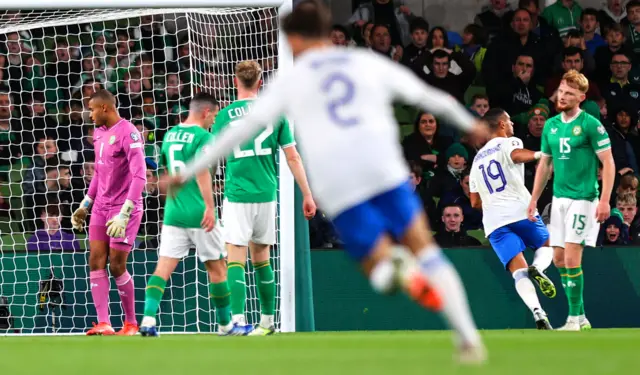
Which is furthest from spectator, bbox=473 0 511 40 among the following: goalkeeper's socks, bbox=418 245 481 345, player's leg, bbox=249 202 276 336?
goalkeeper's socks, bbox=418 245 481 345

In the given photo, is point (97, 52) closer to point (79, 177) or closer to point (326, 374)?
point (79, 177)

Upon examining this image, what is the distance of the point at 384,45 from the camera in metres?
13.5

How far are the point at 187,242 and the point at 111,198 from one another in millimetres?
1167

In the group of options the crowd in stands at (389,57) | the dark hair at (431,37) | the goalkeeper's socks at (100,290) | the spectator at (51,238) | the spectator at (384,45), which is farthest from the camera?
the dark hair at (431,37)

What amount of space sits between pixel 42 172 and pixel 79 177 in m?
0.43

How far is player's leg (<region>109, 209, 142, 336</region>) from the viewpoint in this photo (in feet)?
31.1

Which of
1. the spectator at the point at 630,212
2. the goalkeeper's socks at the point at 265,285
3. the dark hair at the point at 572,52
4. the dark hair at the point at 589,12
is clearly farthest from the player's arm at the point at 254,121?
the dark hair at the point at 589,12

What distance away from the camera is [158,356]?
5.78 m

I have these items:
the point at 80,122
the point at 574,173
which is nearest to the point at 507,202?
the point at 574,173

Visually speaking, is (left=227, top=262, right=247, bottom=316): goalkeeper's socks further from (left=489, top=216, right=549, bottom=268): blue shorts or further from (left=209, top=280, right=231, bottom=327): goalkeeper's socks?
(left=489, top=216, right=549, bottom=268): blue shorts

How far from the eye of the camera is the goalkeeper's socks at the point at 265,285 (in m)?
9.09

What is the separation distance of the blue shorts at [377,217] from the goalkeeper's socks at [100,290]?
521 centimetres

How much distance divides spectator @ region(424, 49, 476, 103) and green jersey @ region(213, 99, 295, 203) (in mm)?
4716

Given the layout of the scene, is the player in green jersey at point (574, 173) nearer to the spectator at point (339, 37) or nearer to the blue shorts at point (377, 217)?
the spectator at point (339, 37)
